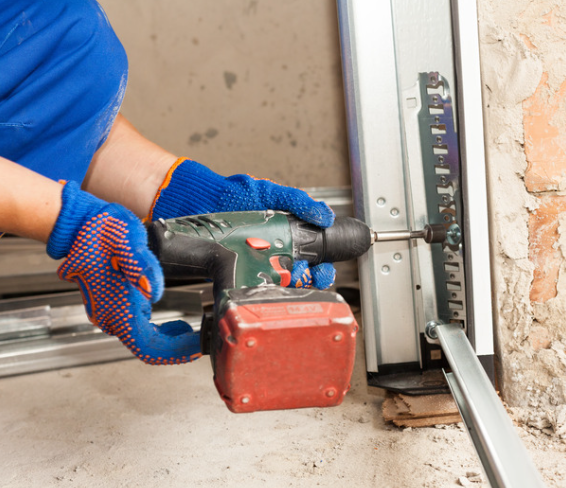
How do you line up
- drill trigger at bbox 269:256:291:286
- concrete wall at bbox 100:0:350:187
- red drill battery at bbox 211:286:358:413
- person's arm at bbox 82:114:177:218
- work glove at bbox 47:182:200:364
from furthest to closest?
1. concrete wall at bbox 100:0:350:187
2. person's arm at bbox 82:114:177:218
3. drill trigger at bbox 269:256:291:286
4. work glove at bbox 47:182:200:364
5. red drill battery at bbox 211:286:358:413

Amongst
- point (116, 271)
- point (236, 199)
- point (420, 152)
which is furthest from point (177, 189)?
point (420, 152)

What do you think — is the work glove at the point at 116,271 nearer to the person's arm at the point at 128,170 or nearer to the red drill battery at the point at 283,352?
the red drill battery at the point at 283,352

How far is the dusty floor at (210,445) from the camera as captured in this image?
3.47ft

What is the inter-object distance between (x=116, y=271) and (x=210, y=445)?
472 millimetres

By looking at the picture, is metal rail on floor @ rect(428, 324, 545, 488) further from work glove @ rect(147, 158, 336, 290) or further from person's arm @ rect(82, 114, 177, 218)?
person's arm @ rect(82, 114, 177, 218)

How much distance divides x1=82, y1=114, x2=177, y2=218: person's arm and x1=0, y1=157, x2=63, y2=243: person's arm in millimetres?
297

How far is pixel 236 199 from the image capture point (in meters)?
1.12

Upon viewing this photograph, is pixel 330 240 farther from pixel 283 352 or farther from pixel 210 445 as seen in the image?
pixel 210 445

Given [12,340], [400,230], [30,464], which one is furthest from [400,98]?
[12,340]

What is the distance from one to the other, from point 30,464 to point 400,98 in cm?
104

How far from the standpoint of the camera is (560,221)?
3.71 ft

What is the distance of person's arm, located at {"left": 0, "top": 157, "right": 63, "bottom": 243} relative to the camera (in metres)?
0.86

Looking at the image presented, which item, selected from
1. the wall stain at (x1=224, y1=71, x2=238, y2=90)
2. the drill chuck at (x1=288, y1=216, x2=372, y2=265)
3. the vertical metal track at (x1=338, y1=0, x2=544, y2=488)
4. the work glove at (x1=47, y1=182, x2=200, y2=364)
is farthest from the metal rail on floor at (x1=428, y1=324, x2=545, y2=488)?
the wall stain at (x1=224, y1=71, x2=238, y2=90)

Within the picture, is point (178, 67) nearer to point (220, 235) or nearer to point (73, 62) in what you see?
point (73, 62)
